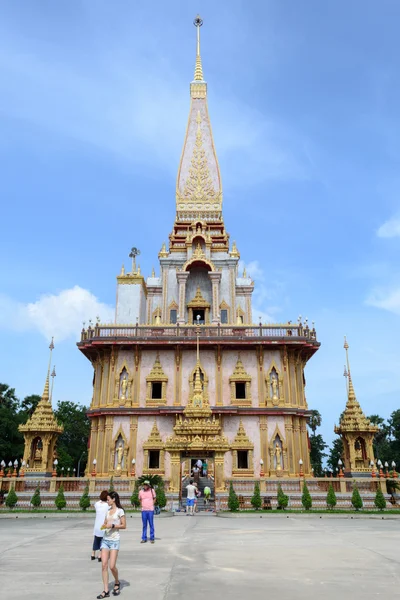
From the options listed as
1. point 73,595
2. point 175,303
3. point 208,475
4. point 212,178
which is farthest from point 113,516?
point 212,178

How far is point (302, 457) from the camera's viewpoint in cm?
3394

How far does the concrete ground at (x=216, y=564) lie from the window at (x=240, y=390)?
18.1 meters

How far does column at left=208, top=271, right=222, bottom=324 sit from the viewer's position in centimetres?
4053

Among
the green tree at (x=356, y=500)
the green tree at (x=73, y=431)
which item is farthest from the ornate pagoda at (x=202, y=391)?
the green tree at (x=73, y=431)

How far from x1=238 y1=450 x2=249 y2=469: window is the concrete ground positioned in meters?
16.8

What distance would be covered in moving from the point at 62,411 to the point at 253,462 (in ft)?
124

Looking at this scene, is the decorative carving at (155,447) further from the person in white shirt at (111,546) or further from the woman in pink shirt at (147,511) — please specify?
the person in white shirt at (111,546)

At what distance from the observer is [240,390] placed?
3512 cm

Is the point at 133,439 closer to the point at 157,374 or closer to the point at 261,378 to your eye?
the point at 157,374

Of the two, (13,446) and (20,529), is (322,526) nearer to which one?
(20,529)

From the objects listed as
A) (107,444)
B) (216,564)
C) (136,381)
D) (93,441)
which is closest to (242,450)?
(136,381)

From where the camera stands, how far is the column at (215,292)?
40.5 meters

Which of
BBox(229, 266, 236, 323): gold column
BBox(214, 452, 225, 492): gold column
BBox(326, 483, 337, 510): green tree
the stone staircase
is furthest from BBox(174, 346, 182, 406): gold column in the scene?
BBox(326, 483, 337, 510): green tree

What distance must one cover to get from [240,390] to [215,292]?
9.15m
